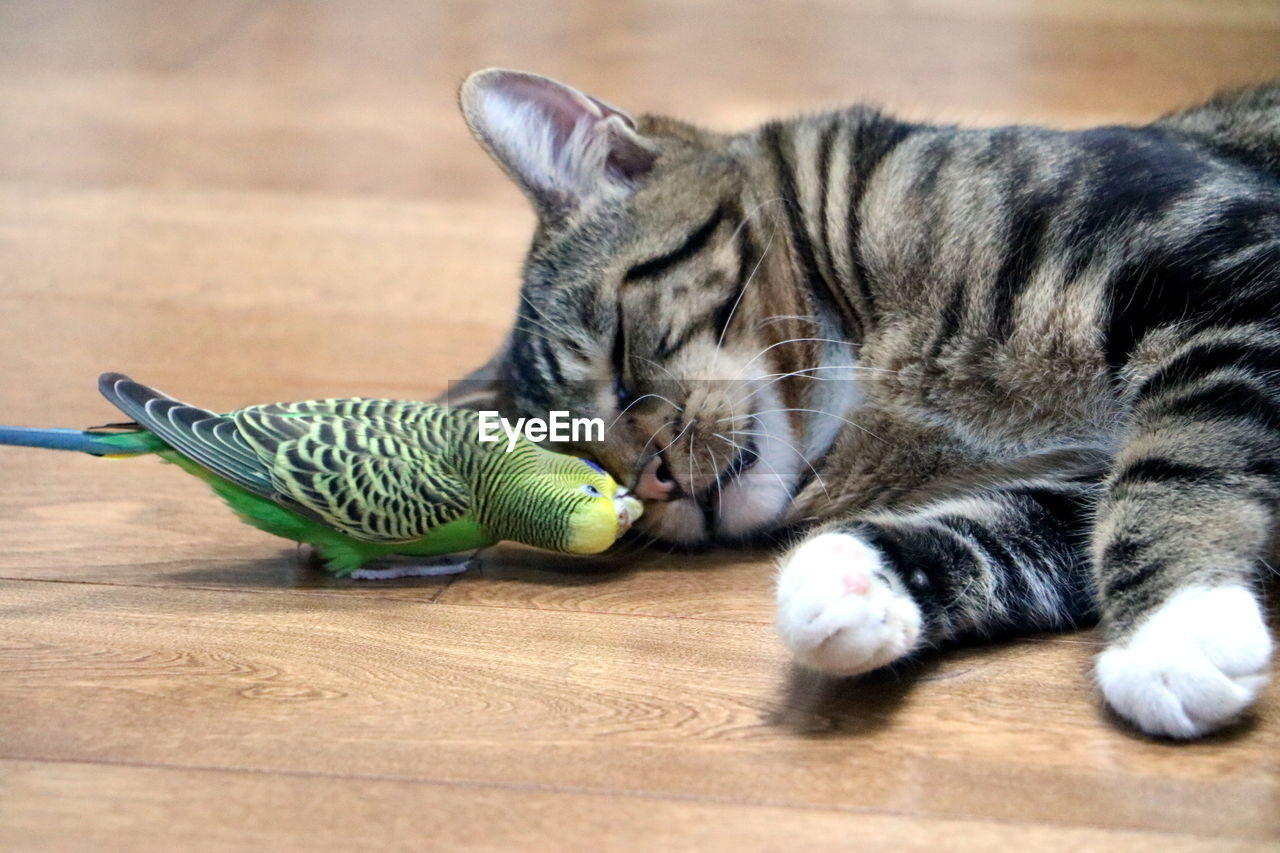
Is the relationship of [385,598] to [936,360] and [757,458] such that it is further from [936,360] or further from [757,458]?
[936,360]

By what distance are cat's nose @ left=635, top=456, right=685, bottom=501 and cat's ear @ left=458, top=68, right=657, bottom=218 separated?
363mm

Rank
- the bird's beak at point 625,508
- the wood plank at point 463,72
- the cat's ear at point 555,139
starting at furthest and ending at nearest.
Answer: the wood plank at point 463,72
the cat's ear at point 555,139
the bird's beak at point 625,508

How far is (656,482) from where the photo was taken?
1.39 meters

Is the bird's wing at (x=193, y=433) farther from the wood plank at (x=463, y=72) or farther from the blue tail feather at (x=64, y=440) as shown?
the wood plank at (x=463, y=72)

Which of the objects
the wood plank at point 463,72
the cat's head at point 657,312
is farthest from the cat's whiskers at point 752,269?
the wood plank at point 463,72

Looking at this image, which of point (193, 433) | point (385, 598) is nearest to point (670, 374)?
point (385, 598)

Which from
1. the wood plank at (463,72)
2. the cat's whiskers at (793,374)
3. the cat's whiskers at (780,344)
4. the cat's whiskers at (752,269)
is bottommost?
the cat's whiskers at (793,374)

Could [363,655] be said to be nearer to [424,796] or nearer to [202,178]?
[424,796]

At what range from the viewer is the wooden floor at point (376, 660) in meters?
0.94

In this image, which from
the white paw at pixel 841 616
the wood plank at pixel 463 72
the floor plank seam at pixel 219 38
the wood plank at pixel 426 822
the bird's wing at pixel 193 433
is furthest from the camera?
the floor plank seam at pixel 219 38

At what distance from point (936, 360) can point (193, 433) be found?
777 millimetres

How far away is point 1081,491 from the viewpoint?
1.31 meters

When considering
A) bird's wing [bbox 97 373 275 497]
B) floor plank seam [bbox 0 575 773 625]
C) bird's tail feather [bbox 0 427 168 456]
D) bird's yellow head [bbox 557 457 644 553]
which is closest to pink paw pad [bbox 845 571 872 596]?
floor plank seam [bbox 0 575 773 625]

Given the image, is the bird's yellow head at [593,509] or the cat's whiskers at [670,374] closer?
the bird's yellow head at [593,509]
